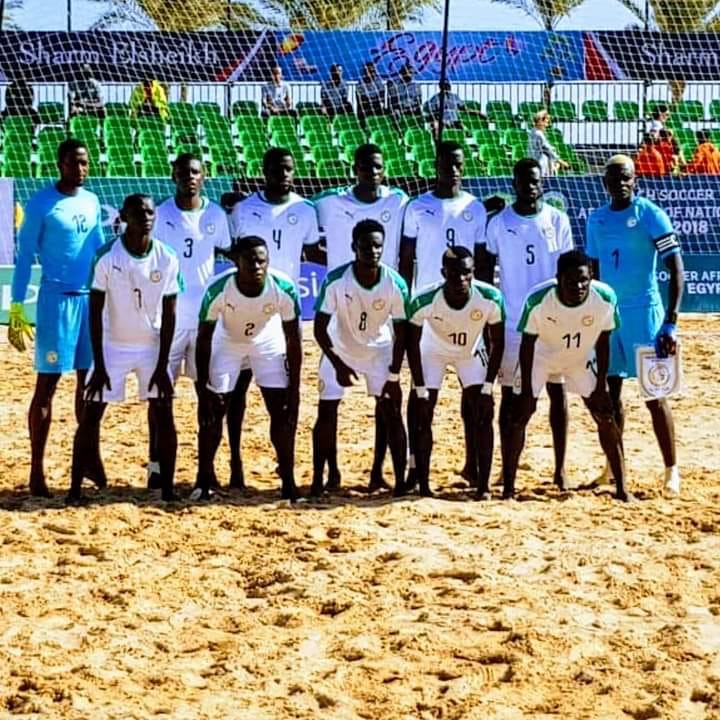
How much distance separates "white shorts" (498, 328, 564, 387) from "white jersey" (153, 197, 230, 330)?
1793 mm

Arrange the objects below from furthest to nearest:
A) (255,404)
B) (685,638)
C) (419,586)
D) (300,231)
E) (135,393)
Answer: (135,393), (255,404), (300,231), (419,586), (685,638)

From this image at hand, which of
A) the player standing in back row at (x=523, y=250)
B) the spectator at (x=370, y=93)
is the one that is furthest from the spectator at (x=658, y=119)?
the player standing in back row at (x=523, y=250)

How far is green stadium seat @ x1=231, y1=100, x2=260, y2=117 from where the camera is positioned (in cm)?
2052

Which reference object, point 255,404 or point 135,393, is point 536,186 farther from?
→ point 135,393

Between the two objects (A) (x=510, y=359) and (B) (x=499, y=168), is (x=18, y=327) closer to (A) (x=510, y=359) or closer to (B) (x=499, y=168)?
(A) (x=510, y=359)

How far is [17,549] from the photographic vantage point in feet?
25.1

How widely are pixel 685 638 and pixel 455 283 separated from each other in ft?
10.0

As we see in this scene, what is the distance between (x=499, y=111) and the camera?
21109 mm

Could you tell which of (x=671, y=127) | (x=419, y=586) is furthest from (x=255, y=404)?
(x=671, y=127)

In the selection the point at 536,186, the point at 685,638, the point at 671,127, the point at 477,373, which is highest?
the point at 671,127

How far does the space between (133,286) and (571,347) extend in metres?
2.54

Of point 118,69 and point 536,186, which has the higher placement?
point 118,69

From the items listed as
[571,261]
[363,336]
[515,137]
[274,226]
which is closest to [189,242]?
[274,226]

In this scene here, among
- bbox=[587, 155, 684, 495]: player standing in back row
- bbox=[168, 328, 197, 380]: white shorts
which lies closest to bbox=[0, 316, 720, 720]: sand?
bbox=[587, 155, 684, 495]: player standing in back row
